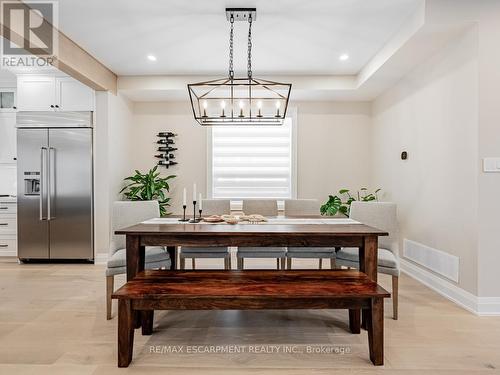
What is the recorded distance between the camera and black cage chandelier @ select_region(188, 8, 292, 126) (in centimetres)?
307

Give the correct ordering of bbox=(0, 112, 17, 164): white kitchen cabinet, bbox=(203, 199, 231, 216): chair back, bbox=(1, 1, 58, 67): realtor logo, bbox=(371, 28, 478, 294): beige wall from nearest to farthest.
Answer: bbox=(1, 1, 58, 67): realtor logo → bbox=(371, 28, 478, 294): beige wall → bbox=(203, 199, 231, 216): chair back → bbox=(0, 112, 17, 164): white kitchen cabinet

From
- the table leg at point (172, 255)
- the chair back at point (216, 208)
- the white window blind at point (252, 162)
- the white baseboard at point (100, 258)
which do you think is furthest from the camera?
the white window blind at point (252, 162)

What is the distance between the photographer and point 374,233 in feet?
8.09

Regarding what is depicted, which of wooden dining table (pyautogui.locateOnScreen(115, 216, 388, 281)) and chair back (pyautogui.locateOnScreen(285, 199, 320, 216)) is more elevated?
chair back (pyautogui.locateOnScreen(285, 199, 320, 216))

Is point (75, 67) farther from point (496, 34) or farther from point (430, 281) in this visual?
point (430, 281)

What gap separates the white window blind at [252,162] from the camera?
5.60 m

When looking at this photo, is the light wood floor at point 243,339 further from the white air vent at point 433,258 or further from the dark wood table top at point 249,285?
the dark wood table top at point 249,285

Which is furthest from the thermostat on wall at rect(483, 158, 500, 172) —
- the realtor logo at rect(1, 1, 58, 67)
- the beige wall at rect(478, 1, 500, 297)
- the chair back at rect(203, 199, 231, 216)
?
the realtor logo at rect(1, 1, 58, 67)

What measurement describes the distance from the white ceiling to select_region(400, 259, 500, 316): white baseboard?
2612 mm

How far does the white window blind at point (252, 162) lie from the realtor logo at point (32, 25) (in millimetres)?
2723

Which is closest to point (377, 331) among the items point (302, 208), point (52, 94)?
point (302, 208)

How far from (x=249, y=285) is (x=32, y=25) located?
3.09 metres

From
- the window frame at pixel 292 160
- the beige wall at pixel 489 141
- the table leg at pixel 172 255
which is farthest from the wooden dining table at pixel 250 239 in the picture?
the window frame at pixel 292 160

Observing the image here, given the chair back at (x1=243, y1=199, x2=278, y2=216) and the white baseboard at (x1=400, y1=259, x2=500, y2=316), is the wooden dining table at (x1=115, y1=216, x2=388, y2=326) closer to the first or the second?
the white baseboard at (x1=400, y1=259, x2=500, y2=316)
